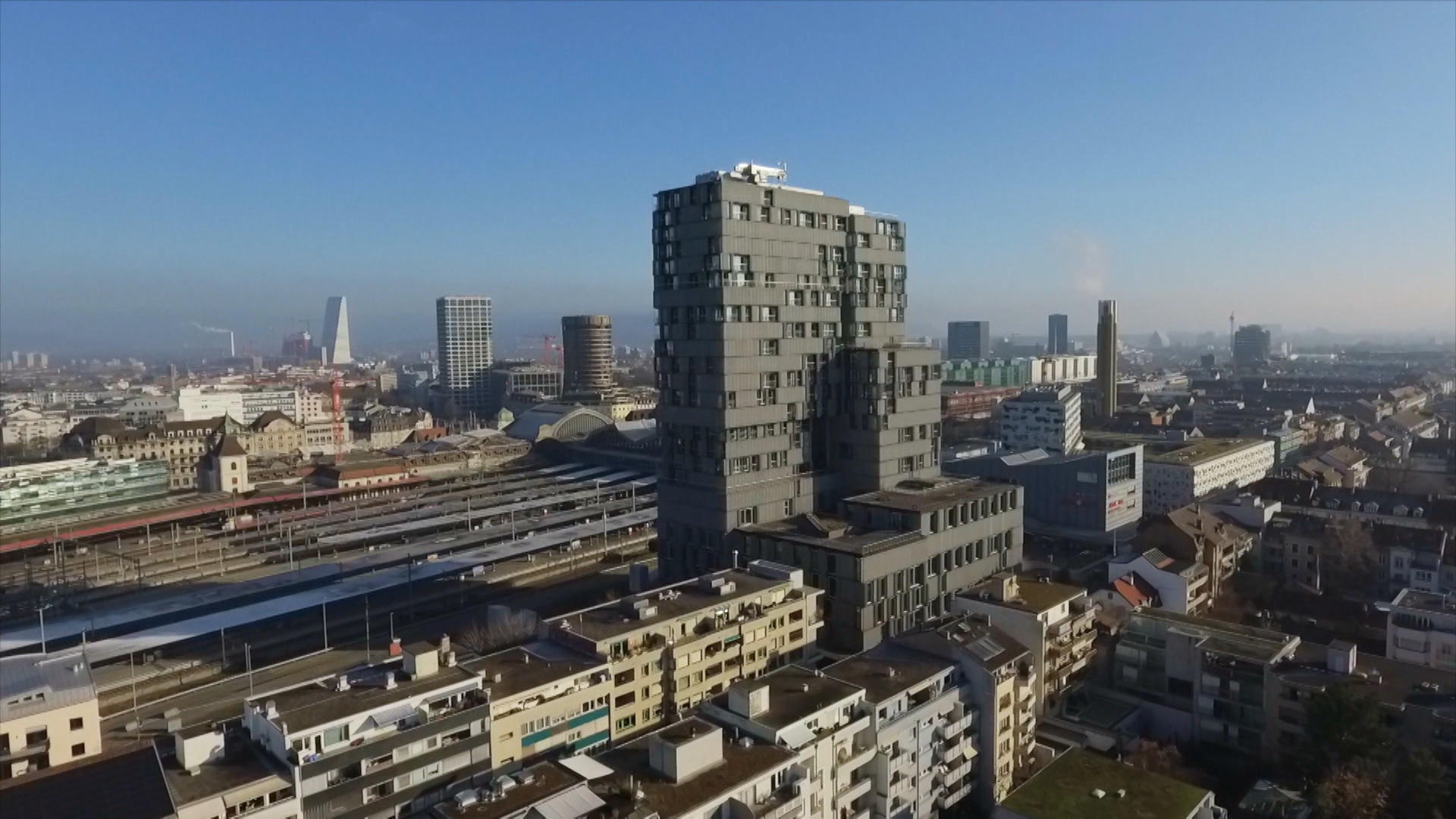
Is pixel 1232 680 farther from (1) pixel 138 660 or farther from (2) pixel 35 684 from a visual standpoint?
(1) pixel 138 660

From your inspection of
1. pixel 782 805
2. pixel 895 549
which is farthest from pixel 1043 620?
pixel 782 805

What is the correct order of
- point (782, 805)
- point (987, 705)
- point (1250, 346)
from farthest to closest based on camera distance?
point (1250, 346)
point (987, 705)
point (782, 805)

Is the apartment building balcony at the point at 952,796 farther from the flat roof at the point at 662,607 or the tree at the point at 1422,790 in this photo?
→ the tree at the point at 1422,790

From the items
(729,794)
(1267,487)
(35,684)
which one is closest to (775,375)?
(729,794)

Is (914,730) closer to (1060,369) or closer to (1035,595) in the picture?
(1035,595)

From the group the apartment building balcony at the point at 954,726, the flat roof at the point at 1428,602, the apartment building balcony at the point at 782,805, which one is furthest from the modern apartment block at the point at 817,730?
the flat roof at the point at 1428,602

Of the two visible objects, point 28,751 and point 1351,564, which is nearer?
point 28,751

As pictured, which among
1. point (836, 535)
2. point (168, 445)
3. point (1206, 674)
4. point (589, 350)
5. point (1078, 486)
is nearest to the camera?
point (1206, 674)

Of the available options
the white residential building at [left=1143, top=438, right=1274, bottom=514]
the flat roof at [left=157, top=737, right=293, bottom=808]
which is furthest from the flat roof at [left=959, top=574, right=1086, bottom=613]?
the white residential building at [left=1143, top=438, right=1274, bottom=514]
